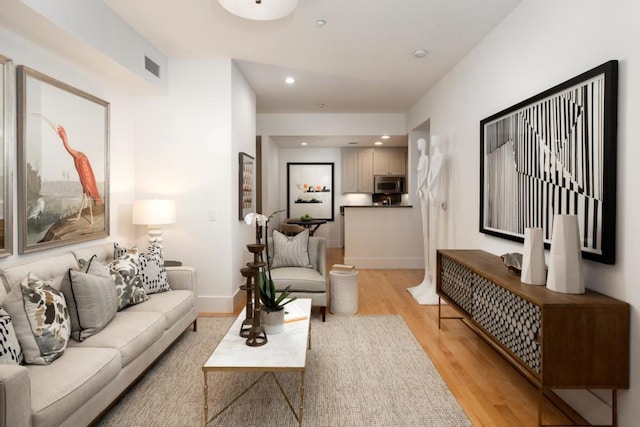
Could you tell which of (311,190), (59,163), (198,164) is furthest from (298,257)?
(311,190)

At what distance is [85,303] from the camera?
2.27 meters

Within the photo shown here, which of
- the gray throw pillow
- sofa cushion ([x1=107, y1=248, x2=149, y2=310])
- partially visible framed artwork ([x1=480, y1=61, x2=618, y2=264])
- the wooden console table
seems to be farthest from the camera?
sofa cushion ([x1=107, y1=248, x2=149, y2=310])

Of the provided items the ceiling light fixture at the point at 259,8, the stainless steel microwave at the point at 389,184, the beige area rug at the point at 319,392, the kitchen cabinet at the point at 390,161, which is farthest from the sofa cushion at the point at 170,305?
the kitchen cabinet at the point at 390,161

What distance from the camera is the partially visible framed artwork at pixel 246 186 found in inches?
169

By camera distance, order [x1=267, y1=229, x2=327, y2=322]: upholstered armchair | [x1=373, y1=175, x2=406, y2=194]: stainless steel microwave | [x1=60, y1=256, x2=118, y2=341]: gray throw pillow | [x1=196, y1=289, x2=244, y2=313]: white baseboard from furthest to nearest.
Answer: [x1=373, y1=175, x2=406, y2=194]: stainless steel microwave
[x1=196, y1=289, x2=244, y2=313]: white baseboard
[x1=267, y1=229, x2=327, y2=322]: upholstered armchair
[x1=60, y1=256, x2=118, y2=341]: gray throw pillow

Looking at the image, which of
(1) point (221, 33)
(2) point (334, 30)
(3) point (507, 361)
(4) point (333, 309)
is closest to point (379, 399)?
(3) point (507, 361)

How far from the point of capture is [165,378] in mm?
2564

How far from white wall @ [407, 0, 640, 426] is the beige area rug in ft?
2.95

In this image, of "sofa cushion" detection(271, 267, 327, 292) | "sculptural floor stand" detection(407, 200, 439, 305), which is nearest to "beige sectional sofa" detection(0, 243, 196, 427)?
"sofa cushion" detection(271, 267, 327, 292)

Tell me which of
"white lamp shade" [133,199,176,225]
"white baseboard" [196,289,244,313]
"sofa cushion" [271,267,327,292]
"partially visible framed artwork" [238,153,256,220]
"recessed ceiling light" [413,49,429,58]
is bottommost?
"white baseboard" [196,289,244,313]

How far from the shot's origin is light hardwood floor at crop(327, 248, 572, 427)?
216cm

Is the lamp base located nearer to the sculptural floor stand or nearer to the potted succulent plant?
the potted succulent plant

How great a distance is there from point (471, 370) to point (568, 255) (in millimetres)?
1190

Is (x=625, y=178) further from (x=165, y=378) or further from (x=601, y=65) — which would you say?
(x=165, y=378)
